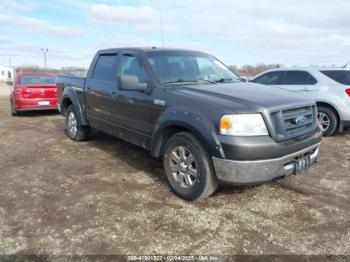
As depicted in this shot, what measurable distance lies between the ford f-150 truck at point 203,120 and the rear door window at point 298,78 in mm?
3169

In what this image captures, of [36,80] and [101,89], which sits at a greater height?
[36,80]

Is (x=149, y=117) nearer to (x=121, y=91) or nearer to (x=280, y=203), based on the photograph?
(x=121, y=91)

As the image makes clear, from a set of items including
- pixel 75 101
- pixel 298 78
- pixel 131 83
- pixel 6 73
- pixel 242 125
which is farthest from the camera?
pixel 6 73

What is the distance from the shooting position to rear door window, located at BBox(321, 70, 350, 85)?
7.06 m

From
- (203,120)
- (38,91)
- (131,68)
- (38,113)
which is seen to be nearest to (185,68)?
(131,68)

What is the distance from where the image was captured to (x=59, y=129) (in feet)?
27.6

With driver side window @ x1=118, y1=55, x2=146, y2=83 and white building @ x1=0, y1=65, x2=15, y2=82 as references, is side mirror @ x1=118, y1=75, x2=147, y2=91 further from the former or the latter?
white building @ x1=0, y1=65, x2=15, y2=82

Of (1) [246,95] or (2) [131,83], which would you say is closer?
(1) [246,95]

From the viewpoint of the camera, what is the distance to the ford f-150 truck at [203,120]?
331 centimetres

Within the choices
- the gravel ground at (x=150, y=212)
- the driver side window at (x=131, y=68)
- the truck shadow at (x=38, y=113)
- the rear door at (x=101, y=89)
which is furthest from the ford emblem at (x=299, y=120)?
the truck shadow at (x=38, y=113)

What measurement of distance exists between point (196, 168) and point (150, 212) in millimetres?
718

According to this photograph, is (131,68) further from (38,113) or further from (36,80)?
(38,113)

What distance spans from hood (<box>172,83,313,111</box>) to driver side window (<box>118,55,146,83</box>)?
2.21ft

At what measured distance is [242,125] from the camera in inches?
130
